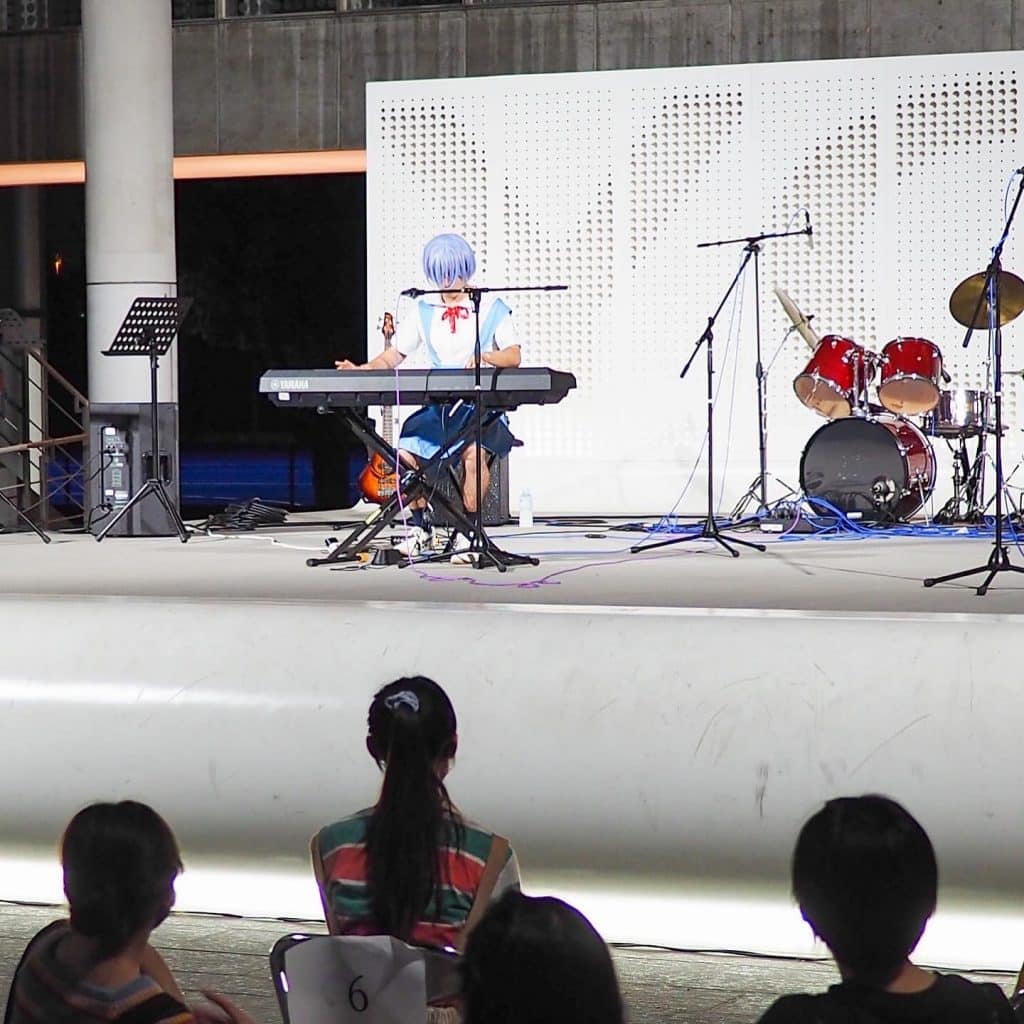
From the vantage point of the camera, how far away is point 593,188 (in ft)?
32.1

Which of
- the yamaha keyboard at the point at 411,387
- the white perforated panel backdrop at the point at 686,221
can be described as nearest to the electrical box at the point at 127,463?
the white perforated panel backdrop at the point at 686,221

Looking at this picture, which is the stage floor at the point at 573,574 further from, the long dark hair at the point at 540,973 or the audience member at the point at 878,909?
the long dark hair at the point at 540,973

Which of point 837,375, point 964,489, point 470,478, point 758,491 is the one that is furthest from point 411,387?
point 758,491

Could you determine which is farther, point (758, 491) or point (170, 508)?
point (758, 491)

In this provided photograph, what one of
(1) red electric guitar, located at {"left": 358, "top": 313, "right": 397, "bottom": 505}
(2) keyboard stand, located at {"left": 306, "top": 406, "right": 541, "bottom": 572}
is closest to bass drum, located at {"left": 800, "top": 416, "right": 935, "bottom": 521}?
(1) red electric guitar, located at {"left": 358, "top": 313, "right": 397, "bottom": 505}

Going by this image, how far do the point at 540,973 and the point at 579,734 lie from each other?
97.1 inches

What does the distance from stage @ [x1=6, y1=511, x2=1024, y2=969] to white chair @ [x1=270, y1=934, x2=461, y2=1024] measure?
6.13 feet

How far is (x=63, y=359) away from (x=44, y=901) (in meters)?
15.0

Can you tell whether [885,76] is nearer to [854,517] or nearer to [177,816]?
[854,517]

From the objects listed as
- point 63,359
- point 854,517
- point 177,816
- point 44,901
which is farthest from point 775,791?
point 63,359

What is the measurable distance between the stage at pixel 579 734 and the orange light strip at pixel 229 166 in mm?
6382

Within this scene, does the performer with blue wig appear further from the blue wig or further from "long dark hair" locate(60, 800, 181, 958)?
"long dark hair" locate(60, 800, 181, 958)

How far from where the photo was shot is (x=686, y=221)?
9.68 metres

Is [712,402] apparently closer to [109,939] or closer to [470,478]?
[470,478]
